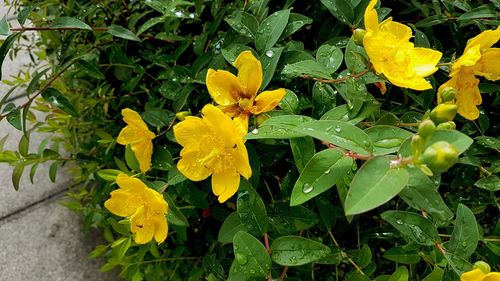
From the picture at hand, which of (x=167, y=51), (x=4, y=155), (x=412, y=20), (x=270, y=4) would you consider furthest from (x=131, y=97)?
(x=412, y=20)

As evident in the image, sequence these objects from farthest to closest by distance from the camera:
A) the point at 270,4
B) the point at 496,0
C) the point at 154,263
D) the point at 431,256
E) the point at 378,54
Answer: the point at 154,263 < the point at 270,4 < the point at 496,0 < the point at 431,256 < the point at 378,54

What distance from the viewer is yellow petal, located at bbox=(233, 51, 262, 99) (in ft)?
2.49

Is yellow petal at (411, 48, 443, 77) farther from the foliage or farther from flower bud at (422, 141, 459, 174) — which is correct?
flower bud at (422, 141, 459, 174)

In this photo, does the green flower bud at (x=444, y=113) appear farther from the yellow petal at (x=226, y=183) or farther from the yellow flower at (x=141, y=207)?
the yellow flower at (x=141, y=207)

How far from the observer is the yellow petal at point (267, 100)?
0.72 m

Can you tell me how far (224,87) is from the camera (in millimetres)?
780

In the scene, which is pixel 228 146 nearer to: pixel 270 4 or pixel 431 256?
pixel 431 256

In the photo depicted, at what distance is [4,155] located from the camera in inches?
45.7

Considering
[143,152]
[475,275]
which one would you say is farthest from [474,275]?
[143,152]

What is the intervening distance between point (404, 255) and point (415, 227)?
0.31ft

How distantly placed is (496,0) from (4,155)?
1.08 meters

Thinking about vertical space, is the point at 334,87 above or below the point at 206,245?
above

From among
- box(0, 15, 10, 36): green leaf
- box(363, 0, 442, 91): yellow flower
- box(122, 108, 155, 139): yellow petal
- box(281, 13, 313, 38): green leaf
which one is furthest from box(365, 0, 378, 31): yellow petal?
box(0, 15, 10, 36): green leaf

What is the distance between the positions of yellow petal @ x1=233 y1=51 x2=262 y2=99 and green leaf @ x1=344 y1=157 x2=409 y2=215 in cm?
26
